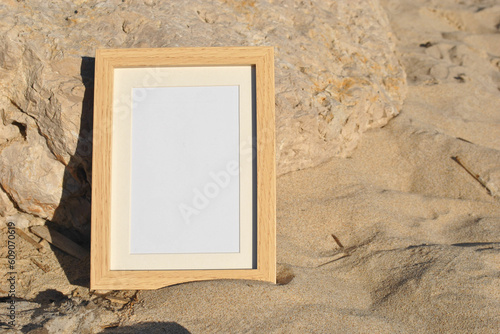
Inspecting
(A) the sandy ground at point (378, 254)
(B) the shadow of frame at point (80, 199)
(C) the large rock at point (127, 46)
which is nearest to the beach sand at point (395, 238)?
(A) the sandy ground at point (378, 254)

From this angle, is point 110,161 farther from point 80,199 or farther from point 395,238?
point 395,238

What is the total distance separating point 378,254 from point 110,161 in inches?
57.4

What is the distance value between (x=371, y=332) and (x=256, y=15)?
7.13 feet

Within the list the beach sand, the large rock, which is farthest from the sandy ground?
the large rock

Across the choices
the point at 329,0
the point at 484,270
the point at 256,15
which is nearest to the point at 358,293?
the point at 484,270

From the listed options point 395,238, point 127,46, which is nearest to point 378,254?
point 395,238

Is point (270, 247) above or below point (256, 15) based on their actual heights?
below

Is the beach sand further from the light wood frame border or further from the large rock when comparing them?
the large rock

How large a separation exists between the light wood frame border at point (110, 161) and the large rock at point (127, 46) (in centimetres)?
22

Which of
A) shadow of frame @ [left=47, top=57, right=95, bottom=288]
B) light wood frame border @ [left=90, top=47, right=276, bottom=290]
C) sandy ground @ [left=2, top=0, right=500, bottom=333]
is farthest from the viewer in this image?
shadow of frame @ [left=47, top=57, right=95, bottom=288]

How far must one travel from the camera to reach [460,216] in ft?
8.56

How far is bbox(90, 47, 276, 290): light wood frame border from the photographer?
2117 mm

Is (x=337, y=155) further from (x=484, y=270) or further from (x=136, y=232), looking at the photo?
(x=136, y=232)

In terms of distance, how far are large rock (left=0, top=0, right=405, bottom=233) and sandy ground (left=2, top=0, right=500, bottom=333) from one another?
0.24m
